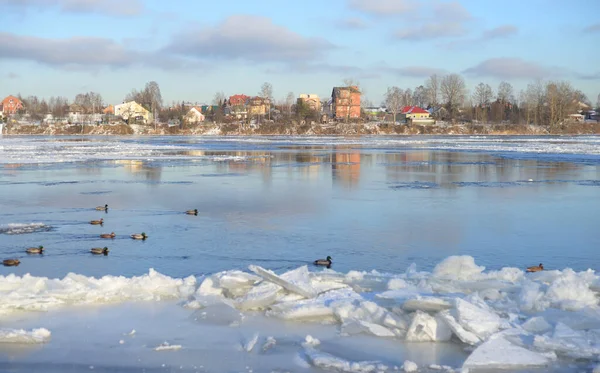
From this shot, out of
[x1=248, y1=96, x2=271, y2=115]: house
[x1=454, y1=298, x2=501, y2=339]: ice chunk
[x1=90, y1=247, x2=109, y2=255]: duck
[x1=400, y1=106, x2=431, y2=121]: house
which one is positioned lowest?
[x1=90, y1=247, x2=109, y2=255]: duck

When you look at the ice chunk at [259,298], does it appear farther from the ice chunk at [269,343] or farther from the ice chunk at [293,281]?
the ice chunk at [269,343]

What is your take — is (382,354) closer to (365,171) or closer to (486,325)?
(486,325)

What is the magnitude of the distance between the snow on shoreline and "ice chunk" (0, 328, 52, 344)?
887 millimetres

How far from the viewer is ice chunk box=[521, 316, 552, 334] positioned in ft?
19.4

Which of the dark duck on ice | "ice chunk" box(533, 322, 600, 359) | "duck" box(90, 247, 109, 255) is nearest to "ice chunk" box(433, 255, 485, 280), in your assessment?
the dark duck on ice

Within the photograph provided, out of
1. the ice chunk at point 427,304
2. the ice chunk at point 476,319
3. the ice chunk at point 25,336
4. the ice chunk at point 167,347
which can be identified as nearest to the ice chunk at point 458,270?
the ice chunk at point 427,304

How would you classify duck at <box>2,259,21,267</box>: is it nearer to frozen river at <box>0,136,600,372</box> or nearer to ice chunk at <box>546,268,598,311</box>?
frozen river at <box>0,136,600,372</box>

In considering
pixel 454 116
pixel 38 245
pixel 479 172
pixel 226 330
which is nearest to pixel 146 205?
pixel 38 245

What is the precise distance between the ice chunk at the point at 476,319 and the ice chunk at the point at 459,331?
6 cm

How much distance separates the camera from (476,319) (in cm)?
589

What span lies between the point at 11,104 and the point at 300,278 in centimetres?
15128

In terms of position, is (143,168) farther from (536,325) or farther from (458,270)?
(536,325)

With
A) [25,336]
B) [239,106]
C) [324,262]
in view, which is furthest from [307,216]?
[239,106]

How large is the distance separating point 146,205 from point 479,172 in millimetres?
13712
